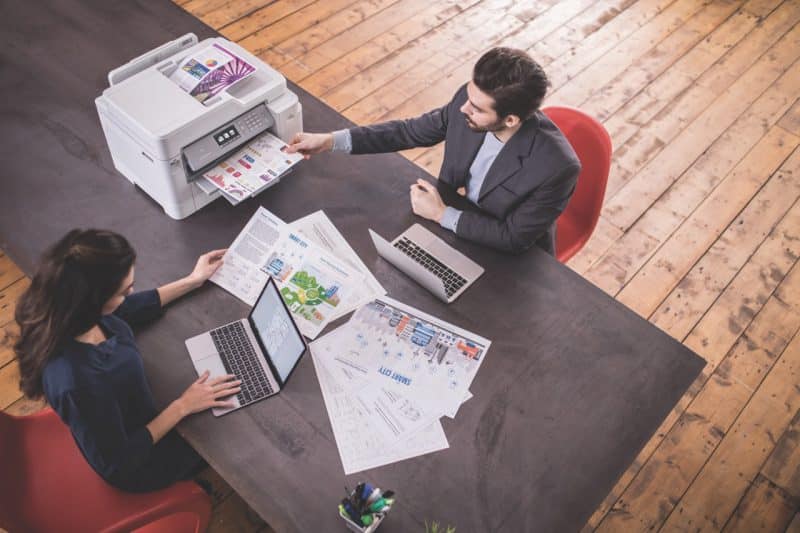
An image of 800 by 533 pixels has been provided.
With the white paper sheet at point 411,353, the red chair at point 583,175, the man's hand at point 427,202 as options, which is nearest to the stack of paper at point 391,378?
the white paper sheet at point 411,353

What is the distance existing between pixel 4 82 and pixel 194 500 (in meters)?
1.63

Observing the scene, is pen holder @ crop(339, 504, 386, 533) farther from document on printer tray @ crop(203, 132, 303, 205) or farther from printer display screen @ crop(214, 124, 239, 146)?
printer display screen @ crop(214, 124, 239, 146)

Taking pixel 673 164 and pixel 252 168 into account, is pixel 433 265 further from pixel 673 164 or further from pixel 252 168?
pixel 673 164

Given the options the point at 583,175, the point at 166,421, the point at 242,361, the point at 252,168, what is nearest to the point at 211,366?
the point at 242,361

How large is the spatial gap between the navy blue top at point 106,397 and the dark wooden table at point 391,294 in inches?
3.7

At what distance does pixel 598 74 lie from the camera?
4008mm

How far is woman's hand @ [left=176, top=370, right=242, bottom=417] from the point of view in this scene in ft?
5.52

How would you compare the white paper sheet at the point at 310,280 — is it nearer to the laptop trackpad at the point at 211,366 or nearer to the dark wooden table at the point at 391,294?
the dark wooden table at the point at 391,294

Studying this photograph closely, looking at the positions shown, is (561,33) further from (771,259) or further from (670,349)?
(670,349)

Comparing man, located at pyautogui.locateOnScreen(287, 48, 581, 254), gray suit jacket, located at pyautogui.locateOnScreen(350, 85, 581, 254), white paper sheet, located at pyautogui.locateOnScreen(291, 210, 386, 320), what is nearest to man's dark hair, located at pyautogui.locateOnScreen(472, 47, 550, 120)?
man, located at pyautogui.locateOnScreen(287, 48, 581, 254)

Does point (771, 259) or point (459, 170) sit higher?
point (459, 170)

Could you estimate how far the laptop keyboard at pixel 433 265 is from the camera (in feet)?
6.61

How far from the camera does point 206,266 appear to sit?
1.96 metres

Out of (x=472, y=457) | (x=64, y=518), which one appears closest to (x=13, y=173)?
(x=64, y=518)
